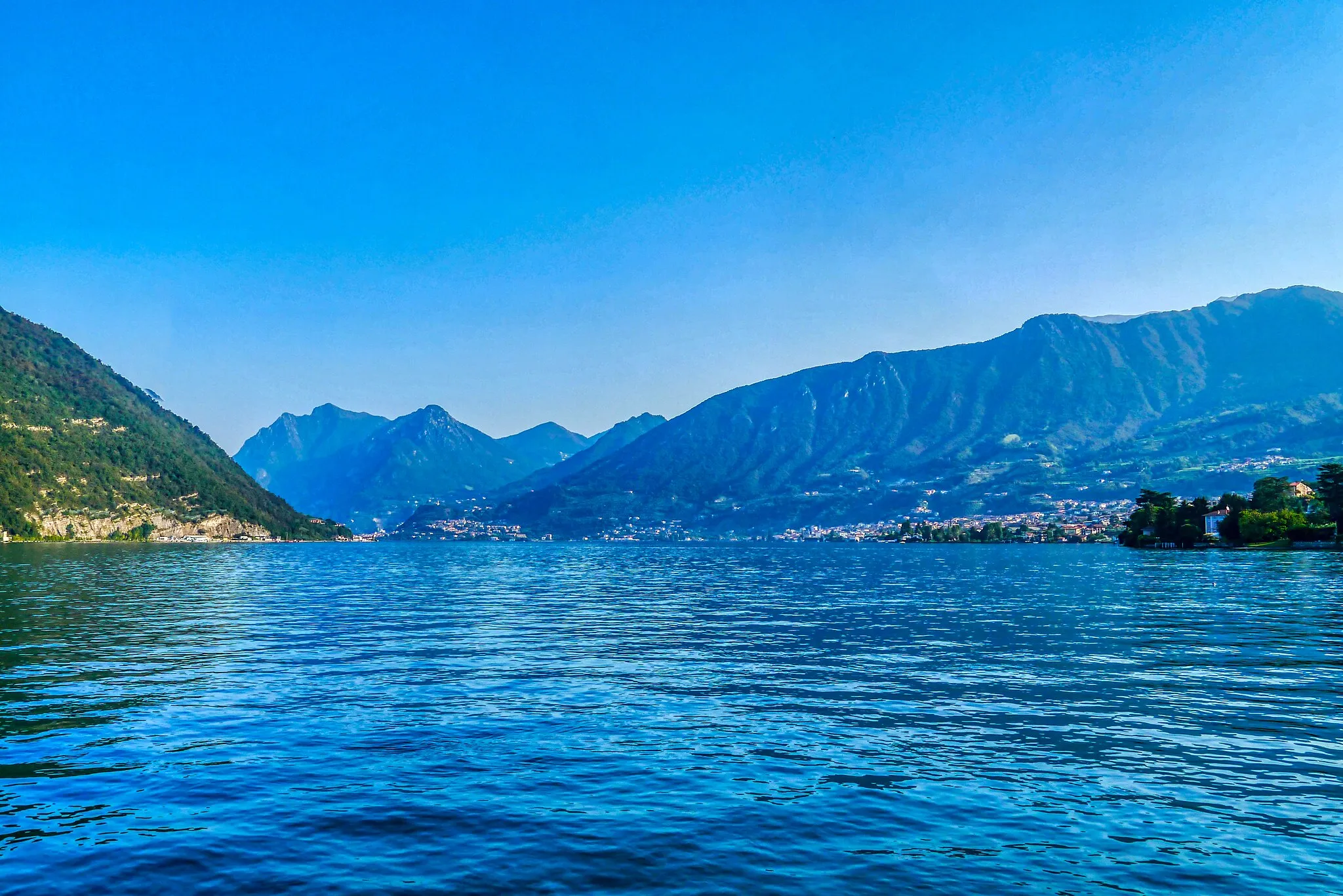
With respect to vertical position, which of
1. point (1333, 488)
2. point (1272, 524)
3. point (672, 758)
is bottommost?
point (672, 758)

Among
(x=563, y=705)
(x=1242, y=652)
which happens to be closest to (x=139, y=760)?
(x=563, y=705)

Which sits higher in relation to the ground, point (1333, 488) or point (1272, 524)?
point (1333, 488)

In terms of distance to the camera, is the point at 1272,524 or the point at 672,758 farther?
the point at 1272,524

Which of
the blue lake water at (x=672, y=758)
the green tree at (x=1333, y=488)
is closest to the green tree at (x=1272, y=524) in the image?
the green tree at (x=1333, y=488)

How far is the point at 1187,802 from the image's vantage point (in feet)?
67.4

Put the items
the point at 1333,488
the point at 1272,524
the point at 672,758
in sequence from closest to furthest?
1. the point at 672,758
2. the point at 1333,488
3. the point at 1272,524

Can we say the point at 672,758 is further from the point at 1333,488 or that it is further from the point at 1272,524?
the point at 1272,524

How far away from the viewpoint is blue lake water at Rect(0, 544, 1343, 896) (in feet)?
54.6

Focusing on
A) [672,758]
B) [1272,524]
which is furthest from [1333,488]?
[672,758]

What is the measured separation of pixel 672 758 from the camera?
2459cm

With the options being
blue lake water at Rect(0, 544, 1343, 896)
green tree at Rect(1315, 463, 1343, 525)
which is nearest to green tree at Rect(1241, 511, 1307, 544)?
green tree at Rect(1315, 463, 1343, 525)

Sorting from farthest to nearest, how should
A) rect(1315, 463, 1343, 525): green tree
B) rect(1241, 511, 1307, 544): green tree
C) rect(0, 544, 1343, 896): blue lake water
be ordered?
rect(1241, 511, 1307, 544): green tree, rect(1315, 463, 1343, 525): green tree, rect(0, 544, 1343, 896): blue lake water

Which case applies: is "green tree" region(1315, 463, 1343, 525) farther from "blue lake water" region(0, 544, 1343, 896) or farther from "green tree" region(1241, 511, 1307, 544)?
"blue lake water" region(0, 544, 1343, 896)

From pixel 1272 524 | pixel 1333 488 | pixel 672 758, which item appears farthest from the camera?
pixel 1272 524
